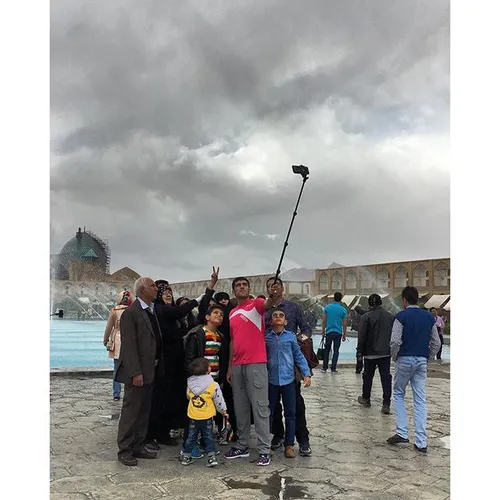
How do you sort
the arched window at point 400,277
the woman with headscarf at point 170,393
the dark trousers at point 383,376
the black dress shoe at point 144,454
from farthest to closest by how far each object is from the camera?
the arched window at point 400,277
the dark trousers at point 383,376
the woman with headscarf at point 170,393
the black dress shoe at point 144,454

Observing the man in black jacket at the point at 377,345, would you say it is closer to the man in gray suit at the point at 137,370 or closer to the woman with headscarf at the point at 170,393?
the woman with headscarf at the point at 170,393

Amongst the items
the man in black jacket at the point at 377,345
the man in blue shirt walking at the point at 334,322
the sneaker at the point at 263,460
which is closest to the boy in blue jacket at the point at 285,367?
the sneaker at the point at 263,460

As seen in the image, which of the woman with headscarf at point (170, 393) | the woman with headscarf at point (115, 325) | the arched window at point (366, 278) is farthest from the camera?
the arched window at point (366, 278)

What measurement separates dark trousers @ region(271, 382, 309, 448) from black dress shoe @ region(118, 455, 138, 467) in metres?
1.06

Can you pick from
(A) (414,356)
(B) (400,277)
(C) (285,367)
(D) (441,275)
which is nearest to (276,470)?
(C) (285,367)

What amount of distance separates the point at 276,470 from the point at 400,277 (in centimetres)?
2119

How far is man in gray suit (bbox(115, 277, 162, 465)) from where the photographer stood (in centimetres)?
400

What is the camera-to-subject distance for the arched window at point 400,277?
2400 centimetres

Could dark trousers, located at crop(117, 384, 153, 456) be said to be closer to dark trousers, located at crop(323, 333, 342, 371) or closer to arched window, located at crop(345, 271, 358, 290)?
dark trousers, located at crop(323, 333, 342, 371)

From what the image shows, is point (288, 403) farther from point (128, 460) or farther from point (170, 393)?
point (128, 460)

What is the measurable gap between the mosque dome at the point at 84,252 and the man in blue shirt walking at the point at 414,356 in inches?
783

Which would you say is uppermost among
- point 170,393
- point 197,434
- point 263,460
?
point 170,393

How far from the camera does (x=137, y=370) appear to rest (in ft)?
13.1

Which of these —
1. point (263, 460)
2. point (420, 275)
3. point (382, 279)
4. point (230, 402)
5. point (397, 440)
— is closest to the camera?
point (263, 460)
